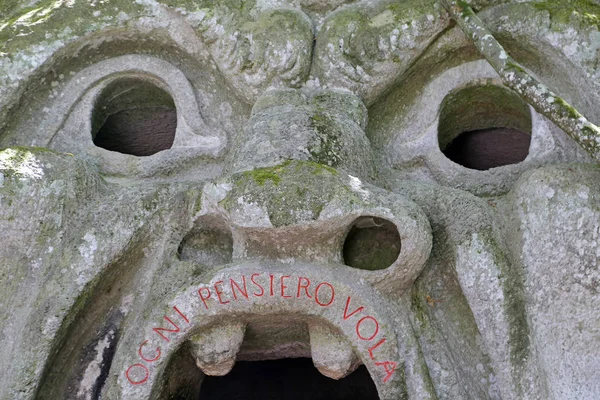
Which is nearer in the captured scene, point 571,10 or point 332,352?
point 332,352

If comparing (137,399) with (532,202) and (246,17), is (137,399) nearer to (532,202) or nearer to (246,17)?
(532,202)

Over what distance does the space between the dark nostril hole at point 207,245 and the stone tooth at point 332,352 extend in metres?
0.39

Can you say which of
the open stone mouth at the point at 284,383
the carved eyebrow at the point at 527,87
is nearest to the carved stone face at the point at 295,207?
the carved eyebrow at the point at 527,87

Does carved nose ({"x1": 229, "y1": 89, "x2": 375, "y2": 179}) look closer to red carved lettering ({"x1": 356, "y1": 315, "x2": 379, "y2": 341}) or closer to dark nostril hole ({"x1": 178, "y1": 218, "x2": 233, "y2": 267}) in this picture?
dark nostril hole ({"x1": 178, "y1": 218, "x2": 233, "y2": 267})

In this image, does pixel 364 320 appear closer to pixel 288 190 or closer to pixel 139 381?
pixel 288 190

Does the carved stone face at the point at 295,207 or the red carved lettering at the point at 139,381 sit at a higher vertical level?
the carved stone face at the point at 295,207

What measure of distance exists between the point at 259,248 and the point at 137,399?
1.74 feet

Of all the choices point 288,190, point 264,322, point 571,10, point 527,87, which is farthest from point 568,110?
point 264,322

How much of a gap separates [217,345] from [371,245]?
1.80ft

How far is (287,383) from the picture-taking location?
3168 millimetres

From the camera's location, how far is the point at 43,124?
2.71m

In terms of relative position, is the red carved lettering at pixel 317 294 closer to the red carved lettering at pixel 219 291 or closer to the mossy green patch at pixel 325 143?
the red carved lettering at pixel 219 291

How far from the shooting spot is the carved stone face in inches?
80.1

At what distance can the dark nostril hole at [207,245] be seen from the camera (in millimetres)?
2309
